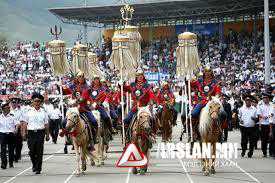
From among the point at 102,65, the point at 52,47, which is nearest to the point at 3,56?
the point at 102,65

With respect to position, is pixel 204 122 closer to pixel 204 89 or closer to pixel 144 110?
pixel 204 89

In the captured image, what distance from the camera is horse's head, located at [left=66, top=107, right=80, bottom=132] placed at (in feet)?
55.3

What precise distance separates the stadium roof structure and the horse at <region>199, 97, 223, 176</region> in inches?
1371

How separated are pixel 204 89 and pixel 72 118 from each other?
3.52m

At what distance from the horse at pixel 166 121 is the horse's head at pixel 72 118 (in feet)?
32.4

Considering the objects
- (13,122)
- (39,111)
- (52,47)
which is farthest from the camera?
(52,47)

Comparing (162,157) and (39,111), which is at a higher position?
(39,111)

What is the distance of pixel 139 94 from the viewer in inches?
688

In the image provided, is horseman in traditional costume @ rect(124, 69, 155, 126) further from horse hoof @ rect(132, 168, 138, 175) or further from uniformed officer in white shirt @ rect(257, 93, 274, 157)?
uniformed officer in white shirt @ rect(257, 93, 274, 157)

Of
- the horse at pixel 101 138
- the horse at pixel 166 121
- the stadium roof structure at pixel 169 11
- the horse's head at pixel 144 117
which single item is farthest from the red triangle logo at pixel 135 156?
the stadium roof structure at pixel 169 11

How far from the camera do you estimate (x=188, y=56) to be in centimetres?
2123


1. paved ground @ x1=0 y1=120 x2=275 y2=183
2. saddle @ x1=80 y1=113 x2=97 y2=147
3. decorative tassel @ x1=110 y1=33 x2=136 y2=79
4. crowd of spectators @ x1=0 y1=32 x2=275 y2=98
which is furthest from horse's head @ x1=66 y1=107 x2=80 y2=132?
crowd of spectators @ x1=0 y1=32 x2=275 y2=98

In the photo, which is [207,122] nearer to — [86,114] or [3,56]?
[86,114]

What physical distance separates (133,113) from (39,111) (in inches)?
101
